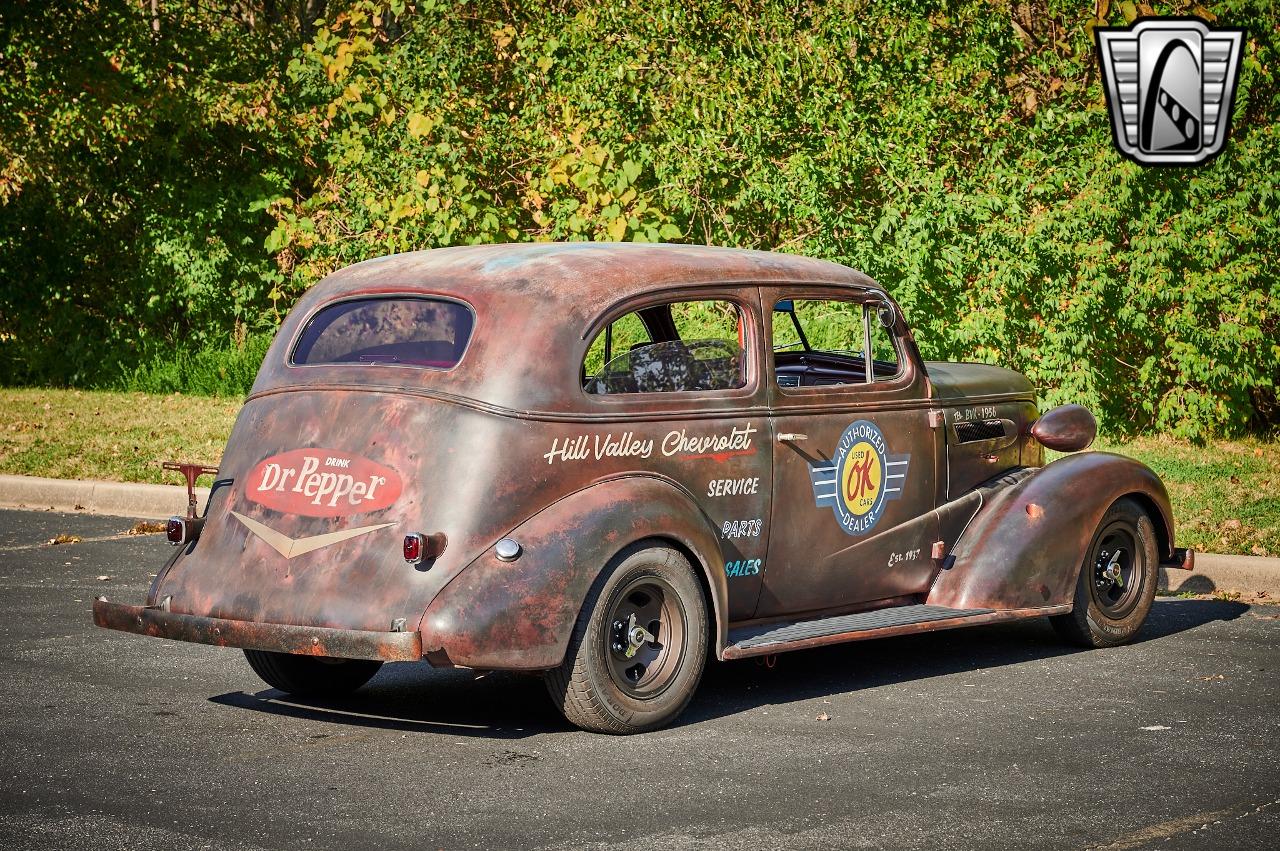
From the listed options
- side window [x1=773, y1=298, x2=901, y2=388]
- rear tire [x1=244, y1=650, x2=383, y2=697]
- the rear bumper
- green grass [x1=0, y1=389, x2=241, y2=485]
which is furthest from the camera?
green grass [x1=0, y1=389, x2=241, y2=485]

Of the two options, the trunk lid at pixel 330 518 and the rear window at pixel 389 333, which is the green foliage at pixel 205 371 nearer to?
the rear window at pixel 389 333

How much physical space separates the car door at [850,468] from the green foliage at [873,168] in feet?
18.7

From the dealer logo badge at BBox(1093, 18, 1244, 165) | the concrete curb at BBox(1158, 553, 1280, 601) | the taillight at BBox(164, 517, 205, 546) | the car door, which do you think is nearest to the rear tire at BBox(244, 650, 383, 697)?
the taillight at BBox(164, 517, 205, 546)

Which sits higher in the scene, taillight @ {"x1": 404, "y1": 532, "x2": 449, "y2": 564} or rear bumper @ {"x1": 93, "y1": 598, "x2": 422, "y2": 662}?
taillight @ {"x1": 404, "y1": 532, "x2": 449, "y2": 564}

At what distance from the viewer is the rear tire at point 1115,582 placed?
7598mm

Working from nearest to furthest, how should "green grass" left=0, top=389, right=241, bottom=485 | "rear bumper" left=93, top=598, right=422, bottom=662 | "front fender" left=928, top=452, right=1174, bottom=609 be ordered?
"rear bumper" left=93, top=598, right=422, bottom=662
"front fender" left=928, top=452, right=1174, bottom=609
"green grass" left=0, top=389, right=241, bottom=485

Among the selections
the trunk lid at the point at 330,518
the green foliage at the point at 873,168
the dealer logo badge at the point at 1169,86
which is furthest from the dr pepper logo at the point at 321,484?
the dealer logo badge at the point at 1169,86

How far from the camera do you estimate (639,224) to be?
536 inches

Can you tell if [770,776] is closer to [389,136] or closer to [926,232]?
[926,232]

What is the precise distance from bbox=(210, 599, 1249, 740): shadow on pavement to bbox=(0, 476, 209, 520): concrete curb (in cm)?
472

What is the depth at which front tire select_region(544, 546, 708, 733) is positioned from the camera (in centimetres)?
585

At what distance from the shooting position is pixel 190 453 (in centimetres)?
1282

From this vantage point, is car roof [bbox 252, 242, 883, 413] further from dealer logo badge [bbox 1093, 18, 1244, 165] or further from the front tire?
dealer logo badge [bbox 1093, 18, 1244, 165]

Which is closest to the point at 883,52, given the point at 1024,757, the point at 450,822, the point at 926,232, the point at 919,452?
the point at 926,232
